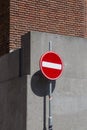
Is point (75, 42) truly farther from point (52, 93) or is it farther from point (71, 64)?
point (52, 93)

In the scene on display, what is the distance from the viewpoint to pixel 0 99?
11820mm

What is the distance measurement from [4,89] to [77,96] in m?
2.07

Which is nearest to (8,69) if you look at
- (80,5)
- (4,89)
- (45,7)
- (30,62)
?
(4,89)

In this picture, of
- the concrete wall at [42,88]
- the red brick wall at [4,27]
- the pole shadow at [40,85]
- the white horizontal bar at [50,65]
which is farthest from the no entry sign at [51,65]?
the red brick wall at [4,27]

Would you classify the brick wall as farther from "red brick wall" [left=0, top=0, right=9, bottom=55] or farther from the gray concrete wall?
the gray concrete wall

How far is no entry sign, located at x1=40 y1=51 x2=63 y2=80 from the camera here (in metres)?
9.69

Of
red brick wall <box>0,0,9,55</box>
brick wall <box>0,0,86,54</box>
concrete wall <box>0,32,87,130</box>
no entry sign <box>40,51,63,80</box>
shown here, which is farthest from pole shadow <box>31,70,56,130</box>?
red brick wall <box>0,0,9,55</box>

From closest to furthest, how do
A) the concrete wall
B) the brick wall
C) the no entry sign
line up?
the no entry sign < the concrete wall < the brick wall

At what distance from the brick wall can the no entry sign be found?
2792 mm


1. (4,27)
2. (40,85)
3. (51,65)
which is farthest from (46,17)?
(51,65)

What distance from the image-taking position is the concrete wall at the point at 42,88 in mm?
10117

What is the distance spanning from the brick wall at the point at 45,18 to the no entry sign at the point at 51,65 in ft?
9.16

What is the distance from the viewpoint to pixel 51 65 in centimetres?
975

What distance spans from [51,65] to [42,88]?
0.79 m
